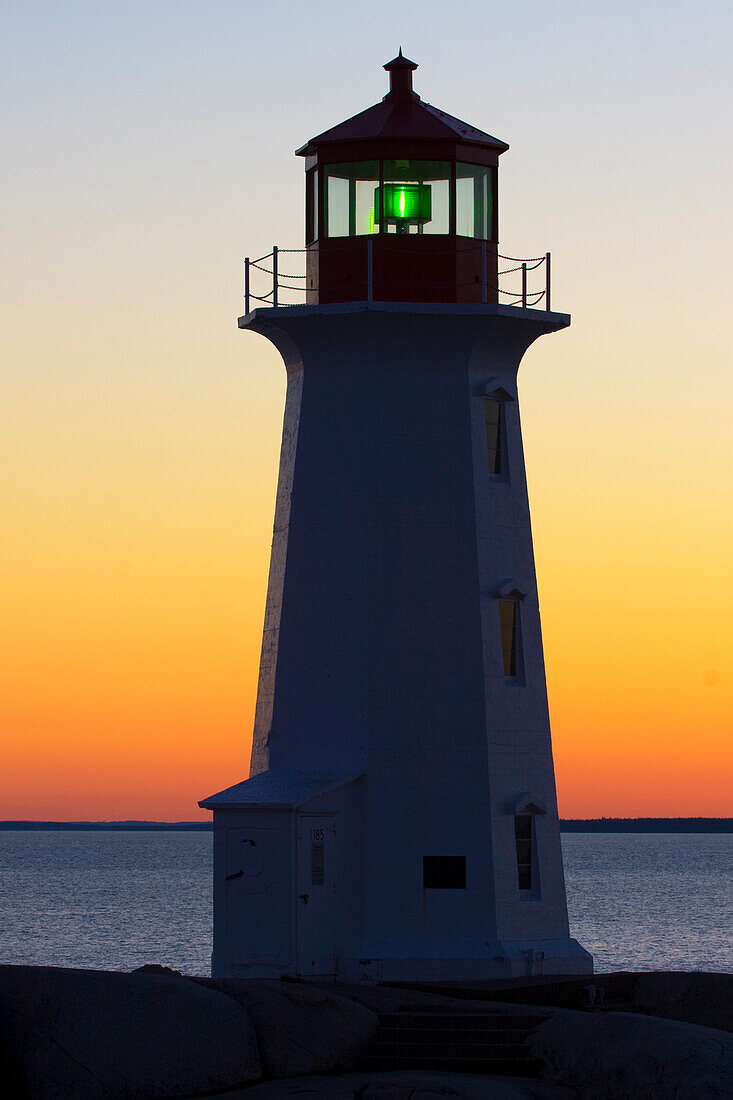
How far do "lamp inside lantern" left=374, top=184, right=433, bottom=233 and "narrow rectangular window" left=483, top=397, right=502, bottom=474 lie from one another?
2464 millimetres

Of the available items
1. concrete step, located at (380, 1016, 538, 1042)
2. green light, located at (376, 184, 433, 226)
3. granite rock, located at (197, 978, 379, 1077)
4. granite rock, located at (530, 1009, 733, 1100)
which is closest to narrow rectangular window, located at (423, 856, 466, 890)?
concrete step, located at (380, 1016, 538, 1042)

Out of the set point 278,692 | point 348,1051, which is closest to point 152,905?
point 278,692

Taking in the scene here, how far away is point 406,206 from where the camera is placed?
2305 cm

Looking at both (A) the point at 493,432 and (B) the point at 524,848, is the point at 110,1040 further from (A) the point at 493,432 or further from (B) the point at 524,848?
(A) the point at 493,432

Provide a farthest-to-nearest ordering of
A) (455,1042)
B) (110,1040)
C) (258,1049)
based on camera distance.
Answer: (455,1042) < (258,1049) < (110,1040)

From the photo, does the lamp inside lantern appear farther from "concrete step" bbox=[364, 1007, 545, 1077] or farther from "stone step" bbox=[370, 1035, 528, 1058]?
"stone step" bbox=[370, 1035, 528, 1058]

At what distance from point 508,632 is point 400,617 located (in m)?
1.59

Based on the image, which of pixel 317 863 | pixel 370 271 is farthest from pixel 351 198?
pixel 317 863

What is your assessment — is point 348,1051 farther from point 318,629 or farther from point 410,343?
point 410,343

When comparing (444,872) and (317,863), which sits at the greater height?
(317,863)

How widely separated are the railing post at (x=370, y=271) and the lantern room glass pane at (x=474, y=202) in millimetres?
1188

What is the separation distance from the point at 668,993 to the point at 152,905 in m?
70.4

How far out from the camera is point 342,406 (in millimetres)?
23203

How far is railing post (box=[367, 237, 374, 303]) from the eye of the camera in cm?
2252
